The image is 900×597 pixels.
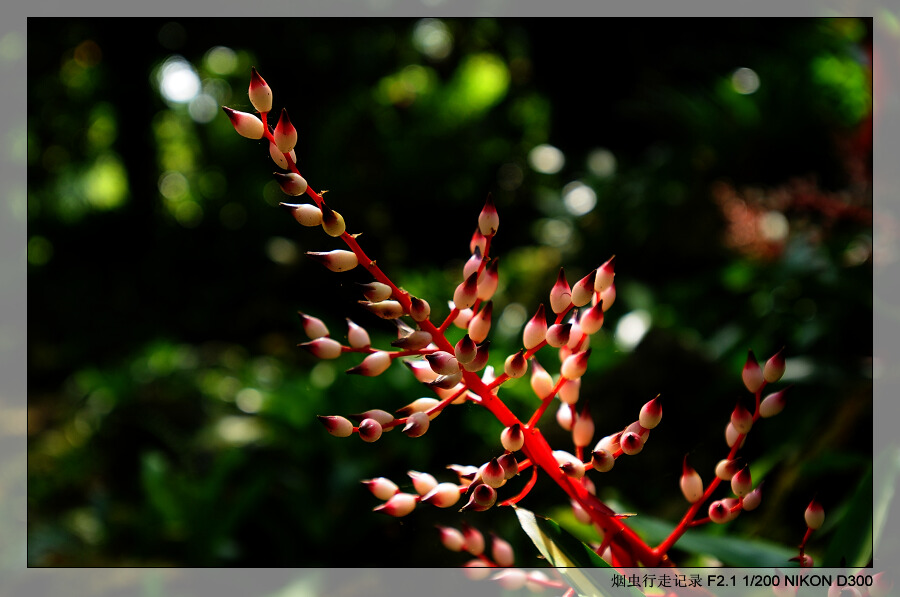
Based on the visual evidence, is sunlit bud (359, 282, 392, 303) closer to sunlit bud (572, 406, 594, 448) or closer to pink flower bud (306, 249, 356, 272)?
pink flower bud (306, 249, 356, 272)

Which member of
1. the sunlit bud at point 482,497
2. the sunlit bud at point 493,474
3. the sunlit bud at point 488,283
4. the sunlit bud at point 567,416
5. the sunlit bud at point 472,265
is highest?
the sunlit bud at point 472,265

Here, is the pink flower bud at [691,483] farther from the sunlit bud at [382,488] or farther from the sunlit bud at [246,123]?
the sunlit bud at [246,123]

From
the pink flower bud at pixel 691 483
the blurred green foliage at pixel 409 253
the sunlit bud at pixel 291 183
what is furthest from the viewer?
the blurred green foliage at pixel 409 253

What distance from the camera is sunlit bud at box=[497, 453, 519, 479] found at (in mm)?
378

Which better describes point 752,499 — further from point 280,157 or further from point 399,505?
point 280,157

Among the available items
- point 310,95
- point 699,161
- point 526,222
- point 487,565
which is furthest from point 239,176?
point 487,565

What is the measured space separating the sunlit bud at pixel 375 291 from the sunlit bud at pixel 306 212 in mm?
43

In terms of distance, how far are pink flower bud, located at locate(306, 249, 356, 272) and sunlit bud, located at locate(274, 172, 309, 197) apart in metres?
0.04

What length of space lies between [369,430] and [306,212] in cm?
13

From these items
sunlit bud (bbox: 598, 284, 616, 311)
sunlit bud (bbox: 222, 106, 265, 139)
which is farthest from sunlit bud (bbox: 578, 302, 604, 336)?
sunlit bud (bbox: 222, 106, 265, 139)

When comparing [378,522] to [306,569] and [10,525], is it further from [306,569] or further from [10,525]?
[10,525]

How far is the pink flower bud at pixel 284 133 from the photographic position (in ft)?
1.16

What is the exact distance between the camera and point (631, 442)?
1.29 ft

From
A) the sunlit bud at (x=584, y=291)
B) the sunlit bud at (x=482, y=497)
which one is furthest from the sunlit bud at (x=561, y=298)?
the sunlit bud at (x=482, y=497)
